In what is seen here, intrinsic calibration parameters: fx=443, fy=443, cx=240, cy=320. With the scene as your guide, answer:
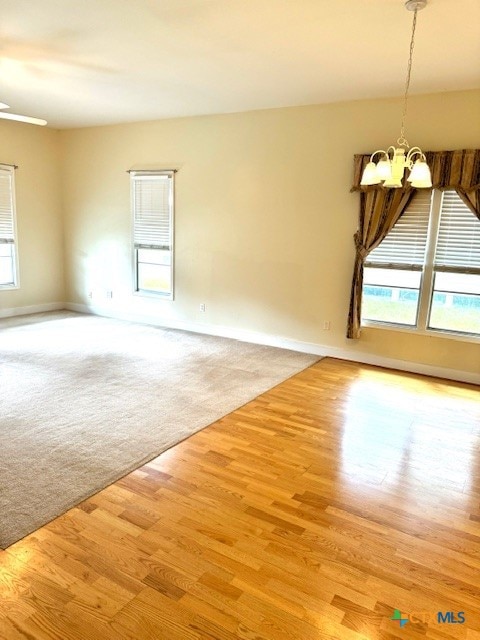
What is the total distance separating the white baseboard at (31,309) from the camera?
705cm

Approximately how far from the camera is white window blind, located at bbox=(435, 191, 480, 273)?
14.8 feet

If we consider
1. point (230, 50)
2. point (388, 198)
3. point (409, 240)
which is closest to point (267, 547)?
point (230, 50)

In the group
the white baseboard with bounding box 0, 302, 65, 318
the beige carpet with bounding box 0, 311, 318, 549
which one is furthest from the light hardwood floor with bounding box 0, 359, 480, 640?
the white baseboard with bounding box 0, 302, 65, 318

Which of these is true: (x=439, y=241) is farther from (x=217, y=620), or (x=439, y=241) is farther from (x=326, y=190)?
(x=217, y=620)

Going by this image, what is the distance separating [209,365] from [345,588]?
323 centimetres

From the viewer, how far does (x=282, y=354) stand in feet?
18.1

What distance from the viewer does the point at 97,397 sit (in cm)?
397

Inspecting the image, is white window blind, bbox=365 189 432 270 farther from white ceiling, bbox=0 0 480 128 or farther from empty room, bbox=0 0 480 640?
white ceiling, bbox=0 0 480 128

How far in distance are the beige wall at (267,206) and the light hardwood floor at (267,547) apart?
7.56ft

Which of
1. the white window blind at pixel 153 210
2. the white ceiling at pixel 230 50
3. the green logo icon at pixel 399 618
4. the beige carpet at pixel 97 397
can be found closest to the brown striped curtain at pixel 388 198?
the white ceiling at pixel 230 50

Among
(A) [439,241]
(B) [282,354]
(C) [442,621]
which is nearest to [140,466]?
(C) [442,621]

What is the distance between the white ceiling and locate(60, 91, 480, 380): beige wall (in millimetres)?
319

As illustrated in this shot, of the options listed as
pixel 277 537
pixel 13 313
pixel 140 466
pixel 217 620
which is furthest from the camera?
pixel 13 313

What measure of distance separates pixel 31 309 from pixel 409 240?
19.5ft
